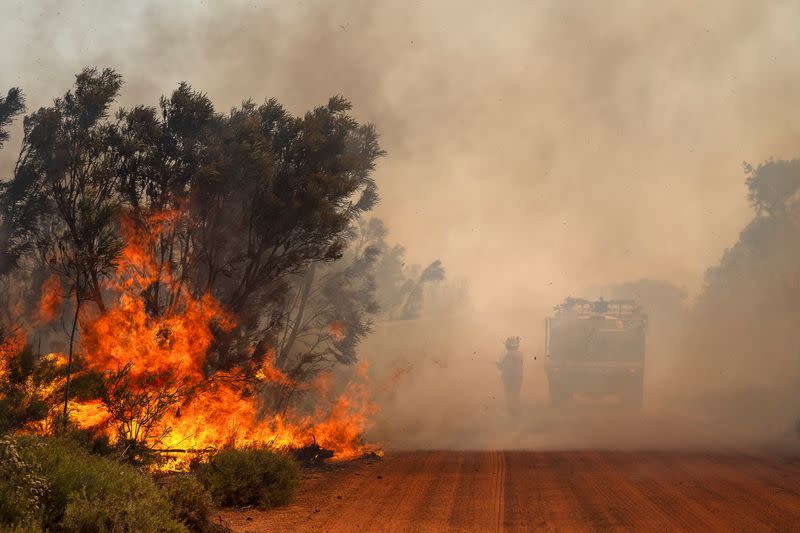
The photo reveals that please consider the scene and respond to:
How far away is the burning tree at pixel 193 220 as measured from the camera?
1933cm

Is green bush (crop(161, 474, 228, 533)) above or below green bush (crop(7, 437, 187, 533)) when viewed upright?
below

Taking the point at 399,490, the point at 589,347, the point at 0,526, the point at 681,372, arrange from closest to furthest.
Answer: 1. the point at 0,526
2. the point at 399,490
3. the point at 589,347
4. the point at 681,372

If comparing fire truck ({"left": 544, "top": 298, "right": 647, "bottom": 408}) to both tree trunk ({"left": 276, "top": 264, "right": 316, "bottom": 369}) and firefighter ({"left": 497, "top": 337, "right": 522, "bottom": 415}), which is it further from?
tree trunk ({"left": 276, "top": 264, "right": 316, "bottom": 369})

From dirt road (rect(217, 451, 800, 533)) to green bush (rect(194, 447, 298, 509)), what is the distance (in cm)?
36

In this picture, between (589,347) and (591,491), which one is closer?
(591,491)

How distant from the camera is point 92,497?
9.23 metres

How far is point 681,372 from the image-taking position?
44.9 m

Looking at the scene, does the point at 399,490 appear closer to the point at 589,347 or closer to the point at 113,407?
the point at 113,407

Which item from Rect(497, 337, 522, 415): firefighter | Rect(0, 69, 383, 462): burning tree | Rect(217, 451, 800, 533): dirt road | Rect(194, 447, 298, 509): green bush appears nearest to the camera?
Rect(217, 451, 800, 533): dirt road

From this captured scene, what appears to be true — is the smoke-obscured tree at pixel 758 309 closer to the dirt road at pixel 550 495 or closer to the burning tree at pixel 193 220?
the dirt road at pixel 550 495

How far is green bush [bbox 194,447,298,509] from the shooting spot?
1398 centimetres

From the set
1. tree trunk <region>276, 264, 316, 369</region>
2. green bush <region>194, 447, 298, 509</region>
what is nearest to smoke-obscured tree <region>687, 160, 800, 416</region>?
tree trunk <region>276, 264, 316, 369</region>

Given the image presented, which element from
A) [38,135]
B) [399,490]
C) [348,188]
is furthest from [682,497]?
[38,135]

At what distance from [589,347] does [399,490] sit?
14.1m
